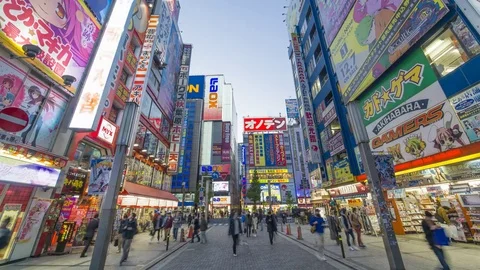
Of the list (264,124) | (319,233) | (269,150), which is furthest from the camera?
(269,150)

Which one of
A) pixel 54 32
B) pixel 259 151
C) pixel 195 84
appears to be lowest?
pixel 54 32

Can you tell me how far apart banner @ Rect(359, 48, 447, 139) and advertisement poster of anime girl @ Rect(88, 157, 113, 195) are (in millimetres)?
14142

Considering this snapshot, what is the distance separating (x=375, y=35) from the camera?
13898 millimetres

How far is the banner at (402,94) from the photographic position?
10273 millimetres

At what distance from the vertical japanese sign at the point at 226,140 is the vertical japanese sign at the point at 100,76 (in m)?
68.7

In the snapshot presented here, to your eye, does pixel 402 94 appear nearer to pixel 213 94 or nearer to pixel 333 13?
pixel 333 13

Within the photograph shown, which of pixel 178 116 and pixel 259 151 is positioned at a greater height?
pixel 259 151

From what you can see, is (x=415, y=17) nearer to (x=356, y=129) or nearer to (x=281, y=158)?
(x=356, y=129)

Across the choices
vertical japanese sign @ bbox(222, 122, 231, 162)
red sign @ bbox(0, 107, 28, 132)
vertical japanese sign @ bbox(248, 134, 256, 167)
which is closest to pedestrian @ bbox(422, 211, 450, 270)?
red sign @ bbox(0, 107, 28, 132)

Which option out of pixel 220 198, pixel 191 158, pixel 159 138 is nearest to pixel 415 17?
pixel 159 138

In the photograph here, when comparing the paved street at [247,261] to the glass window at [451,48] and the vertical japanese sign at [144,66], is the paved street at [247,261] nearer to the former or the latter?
the glass window at [451,48]

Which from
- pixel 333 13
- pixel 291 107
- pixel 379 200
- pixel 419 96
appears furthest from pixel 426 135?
pixel 291 107

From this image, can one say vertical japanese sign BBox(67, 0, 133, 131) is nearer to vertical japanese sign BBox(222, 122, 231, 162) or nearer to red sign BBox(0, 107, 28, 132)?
red sign BBox(0, 107, 28, 132)

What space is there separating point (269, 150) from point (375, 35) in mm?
72189
